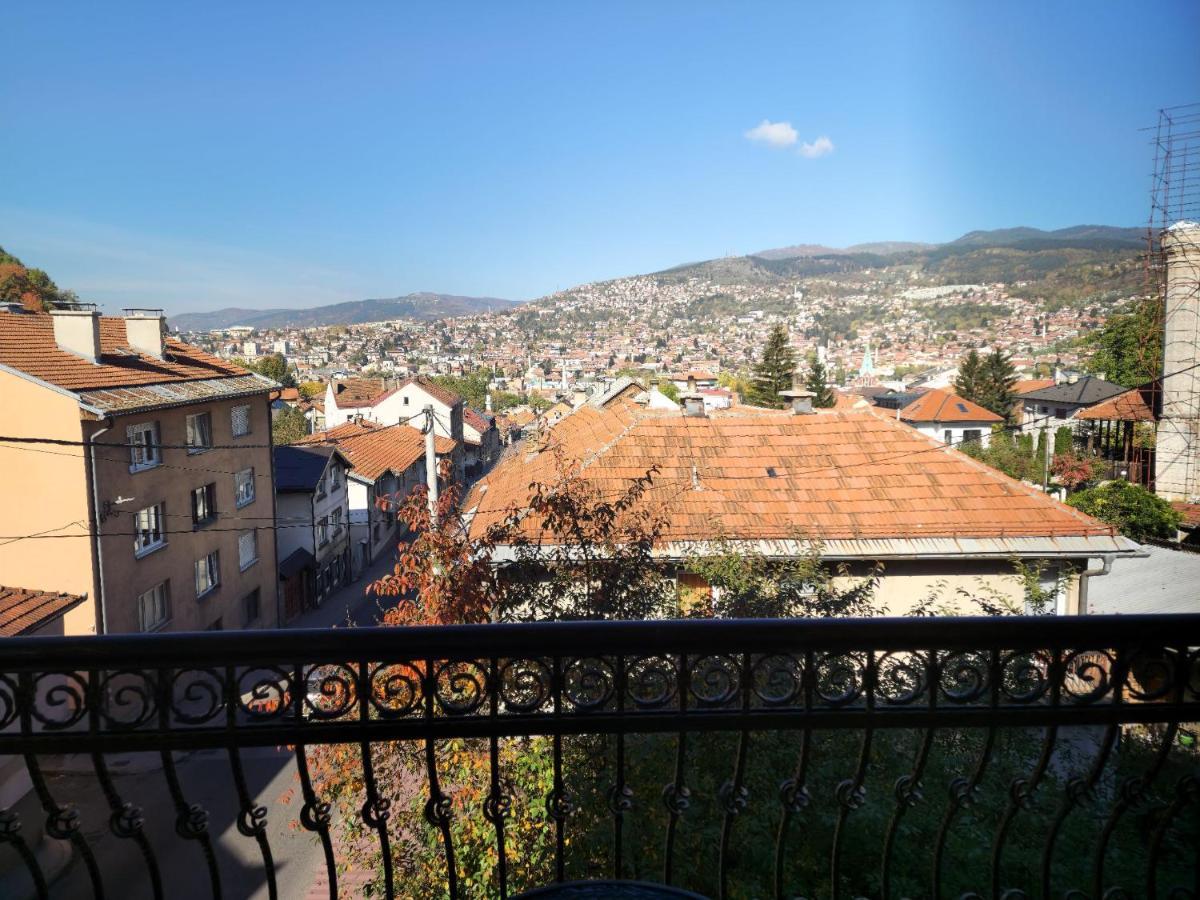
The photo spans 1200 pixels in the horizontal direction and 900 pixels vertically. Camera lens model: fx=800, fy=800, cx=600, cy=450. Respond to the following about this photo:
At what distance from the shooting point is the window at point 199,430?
17.3 m

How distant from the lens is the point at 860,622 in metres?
1.77

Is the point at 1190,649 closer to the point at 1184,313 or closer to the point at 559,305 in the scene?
the point at 1184,313

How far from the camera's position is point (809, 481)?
11391mm

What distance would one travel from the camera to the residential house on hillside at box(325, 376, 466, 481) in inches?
1380

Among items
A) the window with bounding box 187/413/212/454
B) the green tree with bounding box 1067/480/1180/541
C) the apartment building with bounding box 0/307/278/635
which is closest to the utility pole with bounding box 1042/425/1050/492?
the green tree with bounding box 1067/480/1180/541

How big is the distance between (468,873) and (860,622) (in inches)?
121

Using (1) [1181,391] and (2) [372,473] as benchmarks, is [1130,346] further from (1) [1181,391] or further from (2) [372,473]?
(2) [372,473]

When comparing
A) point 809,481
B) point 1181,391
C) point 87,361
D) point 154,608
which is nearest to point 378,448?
point 154,608

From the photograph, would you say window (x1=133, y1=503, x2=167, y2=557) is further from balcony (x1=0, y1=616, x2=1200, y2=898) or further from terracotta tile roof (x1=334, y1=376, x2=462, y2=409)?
terracotta tile roof (x1=334, y1=376, x2=462, y2=409)

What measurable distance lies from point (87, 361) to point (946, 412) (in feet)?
118

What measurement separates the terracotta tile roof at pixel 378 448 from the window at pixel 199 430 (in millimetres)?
6780

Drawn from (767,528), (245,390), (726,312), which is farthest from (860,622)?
(726,312)

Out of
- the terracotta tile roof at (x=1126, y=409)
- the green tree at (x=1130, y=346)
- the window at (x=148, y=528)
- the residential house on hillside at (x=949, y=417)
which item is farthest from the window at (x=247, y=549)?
the residential house on hillside at (x=949, y=417)

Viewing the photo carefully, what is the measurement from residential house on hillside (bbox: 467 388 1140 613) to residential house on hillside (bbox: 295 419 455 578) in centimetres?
1526
